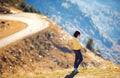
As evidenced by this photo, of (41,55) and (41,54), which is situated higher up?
(41,54)

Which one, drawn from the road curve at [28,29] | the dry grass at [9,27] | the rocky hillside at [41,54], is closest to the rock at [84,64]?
the rocky hillside at [41,54]

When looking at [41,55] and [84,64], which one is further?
[84,64]

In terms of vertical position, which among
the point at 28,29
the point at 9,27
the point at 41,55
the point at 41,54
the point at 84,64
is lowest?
the point at 84,64

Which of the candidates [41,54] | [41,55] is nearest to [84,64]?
[41,54]

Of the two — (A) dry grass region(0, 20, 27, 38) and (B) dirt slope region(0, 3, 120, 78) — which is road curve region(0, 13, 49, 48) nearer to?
(B) dirt slope region(0, 3, 120, 78)

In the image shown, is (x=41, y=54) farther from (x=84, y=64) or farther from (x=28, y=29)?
(x=84, y=64)

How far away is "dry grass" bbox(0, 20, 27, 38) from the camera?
55.7 m

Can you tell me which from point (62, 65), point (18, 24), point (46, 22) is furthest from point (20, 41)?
point (46, 22)

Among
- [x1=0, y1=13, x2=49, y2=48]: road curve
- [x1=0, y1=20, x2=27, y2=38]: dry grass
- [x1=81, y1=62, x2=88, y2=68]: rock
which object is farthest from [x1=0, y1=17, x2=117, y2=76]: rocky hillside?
[x1=0, y1=20, x2=27, y2=38]: dry grass

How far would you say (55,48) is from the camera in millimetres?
59906

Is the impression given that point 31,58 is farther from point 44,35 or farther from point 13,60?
point 44,35

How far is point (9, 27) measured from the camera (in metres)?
61.2

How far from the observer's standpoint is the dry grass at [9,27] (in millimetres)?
55653

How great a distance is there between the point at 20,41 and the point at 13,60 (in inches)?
274
